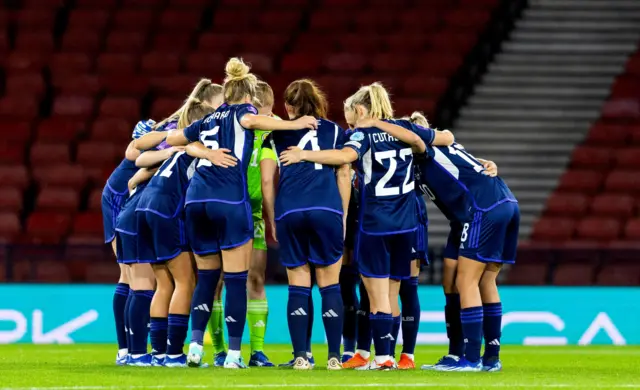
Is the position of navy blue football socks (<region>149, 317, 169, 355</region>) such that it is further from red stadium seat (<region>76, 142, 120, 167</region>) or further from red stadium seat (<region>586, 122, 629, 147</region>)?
red stadium seat (<region>586, 122, 629, 147</region>)

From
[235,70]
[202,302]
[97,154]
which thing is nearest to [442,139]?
[235,70]

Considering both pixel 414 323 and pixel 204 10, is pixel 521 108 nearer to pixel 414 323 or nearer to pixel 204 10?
pixel 204 10

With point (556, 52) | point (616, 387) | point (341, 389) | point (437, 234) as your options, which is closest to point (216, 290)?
point (341, 389)

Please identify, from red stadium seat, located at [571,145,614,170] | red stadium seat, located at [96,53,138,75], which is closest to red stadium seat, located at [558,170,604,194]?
red stadium seat, located at [571,145,614,170]

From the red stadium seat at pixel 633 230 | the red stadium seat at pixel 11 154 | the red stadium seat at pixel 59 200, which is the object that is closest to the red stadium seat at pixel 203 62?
the red stadium seat at pixel 11 154

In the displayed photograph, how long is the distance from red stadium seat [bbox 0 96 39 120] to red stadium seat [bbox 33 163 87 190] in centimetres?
122

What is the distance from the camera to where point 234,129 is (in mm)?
8531

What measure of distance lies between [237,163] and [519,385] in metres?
2.31

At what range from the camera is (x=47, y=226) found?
15.4 metres

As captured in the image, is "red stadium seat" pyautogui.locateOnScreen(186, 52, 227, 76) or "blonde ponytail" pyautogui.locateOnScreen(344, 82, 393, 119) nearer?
"blonde ponytail" pyautogui.locateOnScreen(344, 82, 393, 119)

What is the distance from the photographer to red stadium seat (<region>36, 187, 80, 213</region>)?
1566 centimetres

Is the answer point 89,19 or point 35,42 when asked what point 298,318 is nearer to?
point 35,42

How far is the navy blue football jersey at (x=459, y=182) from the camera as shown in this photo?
351 inches

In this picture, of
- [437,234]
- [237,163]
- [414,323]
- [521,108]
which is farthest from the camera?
[521,108]
